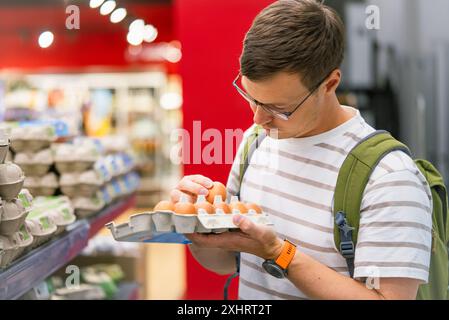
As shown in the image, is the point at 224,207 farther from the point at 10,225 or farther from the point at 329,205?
the point at 10,225

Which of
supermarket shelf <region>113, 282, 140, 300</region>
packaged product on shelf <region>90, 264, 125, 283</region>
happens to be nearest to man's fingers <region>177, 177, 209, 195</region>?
supermarket shelf <region>113, 282, 140, 300</region>

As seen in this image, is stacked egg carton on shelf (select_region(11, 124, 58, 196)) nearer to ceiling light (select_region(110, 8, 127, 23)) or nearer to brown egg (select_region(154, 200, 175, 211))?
ceiling light (select_region(110, 8, 127, 23))

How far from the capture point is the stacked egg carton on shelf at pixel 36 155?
9.16ft

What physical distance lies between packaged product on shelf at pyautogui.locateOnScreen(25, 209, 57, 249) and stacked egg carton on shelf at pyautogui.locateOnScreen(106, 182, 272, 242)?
736 millimetres

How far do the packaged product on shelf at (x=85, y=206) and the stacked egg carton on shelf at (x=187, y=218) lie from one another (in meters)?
1.56

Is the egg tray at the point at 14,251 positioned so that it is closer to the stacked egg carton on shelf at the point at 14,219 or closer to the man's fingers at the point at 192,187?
the stacked egg carton on shelf at the point at 14,219

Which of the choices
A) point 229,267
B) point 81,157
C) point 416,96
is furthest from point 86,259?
point 416,96

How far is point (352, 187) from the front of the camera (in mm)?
1347

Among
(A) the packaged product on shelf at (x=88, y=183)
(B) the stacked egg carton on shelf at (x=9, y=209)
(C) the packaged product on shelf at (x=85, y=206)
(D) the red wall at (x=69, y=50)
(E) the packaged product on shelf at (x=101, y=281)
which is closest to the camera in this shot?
(B) the stacked egg carton on shelf at (x=9, y=209)

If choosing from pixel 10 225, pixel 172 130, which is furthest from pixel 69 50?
pixel 10 225

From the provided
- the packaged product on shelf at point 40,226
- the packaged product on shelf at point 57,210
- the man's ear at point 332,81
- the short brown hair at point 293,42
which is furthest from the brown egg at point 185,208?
the packaged product on shelf at point 57,210

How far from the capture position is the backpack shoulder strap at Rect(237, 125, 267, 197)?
5.25ft

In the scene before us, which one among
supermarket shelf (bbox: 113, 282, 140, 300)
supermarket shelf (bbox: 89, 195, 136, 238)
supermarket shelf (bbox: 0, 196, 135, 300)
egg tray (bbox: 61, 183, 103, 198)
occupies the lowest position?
supermarket shelf (bbox: 113, 282, 140, 300)

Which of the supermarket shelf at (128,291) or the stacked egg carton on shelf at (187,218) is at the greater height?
the stacked egg carton on shelf at (187,218)
